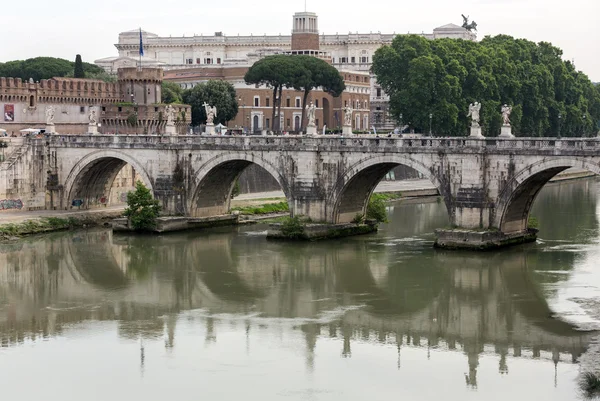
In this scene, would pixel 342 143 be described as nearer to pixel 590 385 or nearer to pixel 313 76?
pixel 590 385

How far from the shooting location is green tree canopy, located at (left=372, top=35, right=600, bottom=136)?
80.8m

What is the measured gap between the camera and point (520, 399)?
27.3 meters

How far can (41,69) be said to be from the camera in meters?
103

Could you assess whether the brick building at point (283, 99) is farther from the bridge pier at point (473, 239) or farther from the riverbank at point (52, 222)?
the bridge pier at point (473, 239)

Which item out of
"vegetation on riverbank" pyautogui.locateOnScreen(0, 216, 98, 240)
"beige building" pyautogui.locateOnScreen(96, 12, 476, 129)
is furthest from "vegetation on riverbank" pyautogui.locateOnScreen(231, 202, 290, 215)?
"beige building" pyautogui.locateOnScreen(96, 12, 476, 129)

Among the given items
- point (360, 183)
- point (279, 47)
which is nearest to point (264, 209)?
point (360, 183)

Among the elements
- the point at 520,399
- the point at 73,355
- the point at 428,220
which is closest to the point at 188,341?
the point at 73,355

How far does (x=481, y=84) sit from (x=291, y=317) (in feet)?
162

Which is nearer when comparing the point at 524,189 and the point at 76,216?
the point at 524,189

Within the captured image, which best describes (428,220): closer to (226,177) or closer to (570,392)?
(226,177)

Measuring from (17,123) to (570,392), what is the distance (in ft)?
172

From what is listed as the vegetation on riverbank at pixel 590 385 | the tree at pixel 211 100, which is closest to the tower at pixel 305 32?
the tree at pixel 211 100

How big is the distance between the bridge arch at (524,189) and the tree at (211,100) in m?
50.0

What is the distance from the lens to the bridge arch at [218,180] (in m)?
52.7
